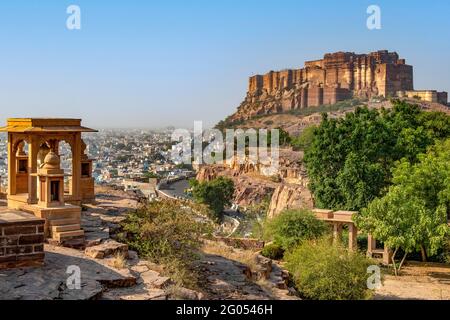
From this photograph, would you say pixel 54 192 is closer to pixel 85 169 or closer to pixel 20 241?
pixel 20 241

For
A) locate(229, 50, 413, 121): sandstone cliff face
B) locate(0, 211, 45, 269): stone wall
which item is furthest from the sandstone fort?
locate(0, 211, 45, 269): stone wall

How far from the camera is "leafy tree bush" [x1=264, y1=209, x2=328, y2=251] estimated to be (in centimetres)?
1762

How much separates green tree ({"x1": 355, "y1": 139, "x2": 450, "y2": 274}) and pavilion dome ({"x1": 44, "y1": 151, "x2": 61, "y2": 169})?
10.3 m

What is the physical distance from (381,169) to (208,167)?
39439 mm

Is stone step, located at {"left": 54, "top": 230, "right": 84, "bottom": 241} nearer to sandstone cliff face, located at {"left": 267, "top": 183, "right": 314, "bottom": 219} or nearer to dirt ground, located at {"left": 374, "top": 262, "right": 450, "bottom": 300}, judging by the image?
dirt ground, located at {"left": 374, "top": 262, "right": 450, "bottom": 300}

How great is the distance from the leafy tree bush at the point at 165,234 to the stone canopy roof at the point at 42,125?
231 cm

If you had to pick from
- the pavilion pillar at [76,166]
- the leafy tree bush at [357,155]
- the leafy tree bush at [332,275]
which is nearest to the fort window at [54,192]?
the pavilion pillar at [76,166]

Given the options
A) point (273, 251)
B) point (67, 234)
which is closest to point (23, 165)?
point (67, 234)

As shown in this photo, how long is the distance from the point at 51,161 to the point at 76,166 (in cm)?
244

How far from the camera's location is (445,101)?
8738 cm

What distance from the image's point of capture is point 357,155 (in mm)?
23281

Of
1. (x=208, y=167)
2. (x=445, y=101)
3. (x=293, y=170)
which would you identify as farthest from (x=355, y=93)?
(x=293, y=170)

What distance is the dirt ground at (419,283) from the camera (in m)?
A: 14.8

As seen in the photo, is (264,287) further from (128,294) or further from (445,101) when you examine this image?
(445,101)
